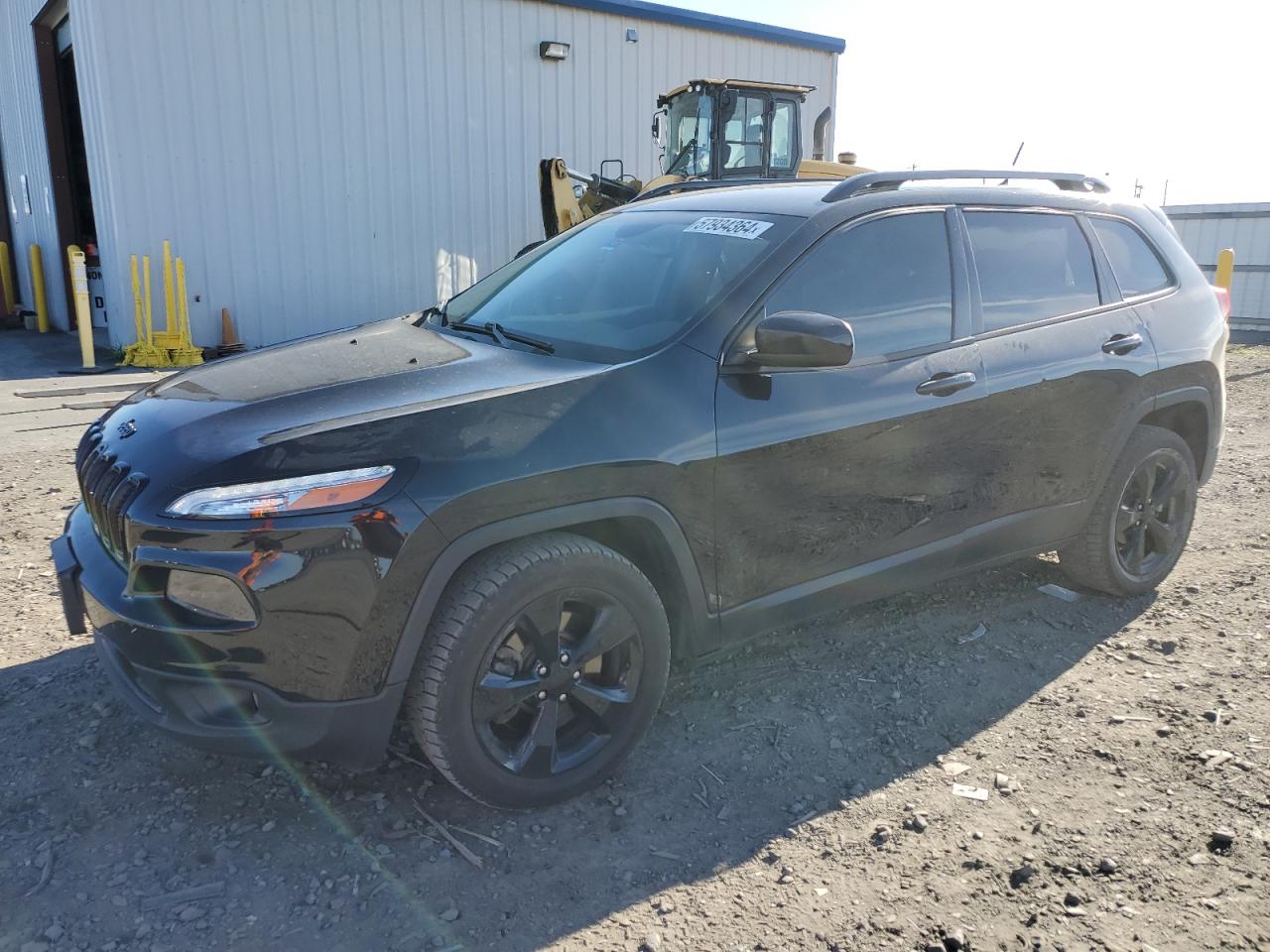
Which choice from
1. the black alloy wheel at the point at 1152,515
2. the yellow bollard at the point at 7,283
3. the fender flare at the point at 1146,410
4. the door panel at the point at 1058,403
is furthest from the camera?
the yellow bollard at the point at 7,283

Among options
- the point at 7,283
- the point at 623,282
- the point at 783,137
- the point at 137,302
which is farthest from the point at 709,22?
the point at 623,282

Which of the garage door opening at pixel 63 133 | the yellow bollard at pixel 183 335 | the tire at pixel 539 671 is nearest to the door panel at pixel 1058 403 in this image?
the tire at pixel 539 671

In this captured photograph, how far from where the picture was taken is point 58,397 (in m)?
8.74

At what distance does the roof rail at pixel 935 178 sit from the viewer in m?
3.31

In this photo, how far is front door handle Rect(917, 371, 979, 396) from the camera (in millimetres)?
3244

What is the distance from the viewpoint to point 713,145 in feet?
39.7

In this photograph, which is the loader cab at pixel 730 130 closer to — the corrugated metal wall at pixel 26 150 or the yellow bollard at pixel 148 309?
the yellow bollard at pixel 148 309

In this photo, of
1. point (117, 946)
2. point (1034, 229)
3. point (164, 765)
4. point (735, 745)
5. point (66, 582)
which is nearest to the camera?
point (117, 946)

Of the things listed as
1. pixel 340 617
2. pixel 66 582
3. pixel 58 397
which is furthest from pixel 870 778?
pixel 58 397

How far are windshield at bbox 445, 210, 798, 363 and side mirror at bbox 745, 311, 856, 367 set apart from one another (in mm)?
247

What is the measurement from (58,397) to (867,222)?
817cm

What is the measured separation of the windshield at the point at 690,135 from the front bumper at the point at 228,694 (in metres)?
10.7

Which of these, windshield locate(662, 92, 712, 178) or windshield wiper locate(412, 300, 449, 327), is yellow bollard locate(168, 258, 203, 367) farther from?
windshield wiper locate(412, 300, 449, 327)

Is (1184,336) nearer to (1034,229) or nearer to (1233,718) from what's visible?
(1034,229)
